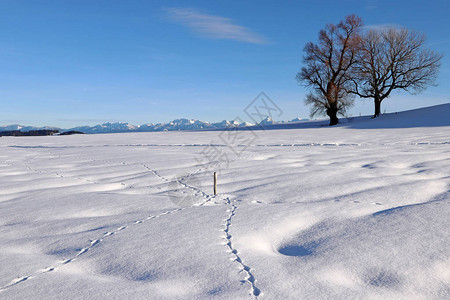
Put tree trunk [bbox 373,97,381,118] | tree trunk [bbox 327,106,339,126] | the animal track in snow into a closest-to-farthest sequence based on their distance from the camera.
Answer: the animal track in snow, tree trunk [bbox 327,106,339,126], tree trunk [bbox 373,97,381,118]

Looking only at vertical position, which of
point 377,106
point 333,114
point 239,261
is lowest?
point 239,261

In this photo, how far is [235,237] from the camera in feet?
8.17

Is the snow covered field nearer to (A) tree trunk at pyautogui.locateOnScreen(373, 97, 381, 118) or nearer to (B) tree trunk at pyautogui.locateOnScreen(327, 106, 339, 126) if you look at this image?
(B) tree trunk at pyautogui.locateOnScreen(327, 106, 339, 126)

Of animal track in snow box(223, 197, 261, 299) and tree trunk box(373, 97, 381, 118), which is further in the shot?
tree trunk box(373, 97, 381, 118)

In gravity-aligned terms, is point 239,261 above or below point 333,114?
below

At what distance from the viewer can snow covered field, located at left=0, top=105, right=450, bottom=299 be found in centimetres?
181

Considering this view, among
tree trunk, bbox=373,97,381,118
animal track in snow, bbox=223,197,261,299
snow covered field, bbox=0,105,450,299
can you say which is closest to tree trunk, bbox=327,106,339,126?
tree trunk, bbox=373,97,381,118

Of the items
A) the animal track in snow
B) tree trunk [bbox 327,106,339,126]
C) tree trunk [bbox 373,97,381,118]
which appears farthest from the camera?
tree trunk [bbox 373,97,381,118]

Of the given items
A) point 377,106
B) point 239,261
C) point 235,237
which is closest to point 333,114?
point 377,106

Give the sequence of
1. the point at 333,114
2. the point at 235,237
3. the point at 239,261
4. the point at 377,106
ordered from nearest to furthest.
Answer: the point at 239,261, the point at 235,237, the point at 333,114, the point at 377,106

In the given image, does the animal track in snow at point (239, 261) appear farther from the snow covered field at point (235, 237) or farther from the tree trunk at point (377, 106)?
the tree trunk at point (377, 106)

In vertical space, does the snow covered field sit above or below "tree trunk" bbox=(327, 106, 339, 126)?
below

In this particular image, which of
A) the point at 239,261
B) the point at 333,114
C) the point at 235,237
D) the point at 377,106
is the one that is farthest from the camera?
the point at 377,106

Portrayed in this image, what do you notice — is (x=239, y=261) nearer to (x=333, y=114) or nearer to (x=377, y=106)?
(x=333, y=114)
